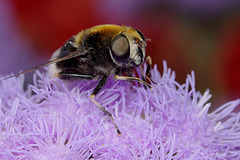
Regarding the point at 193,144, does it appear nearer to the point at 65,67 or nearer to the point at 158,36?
the point at 65,67

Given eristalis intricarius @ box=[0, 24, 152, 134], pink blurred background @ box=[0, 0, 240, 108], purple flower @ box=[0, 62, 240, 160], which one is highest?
pink blurred background @ box=[0, 0, 240, 108]

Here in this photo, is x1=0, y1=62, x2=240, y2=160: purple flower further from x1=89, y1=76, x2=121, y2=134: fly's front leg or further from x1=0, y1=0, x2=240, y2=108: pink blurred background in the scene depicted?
x1=0, y1=0, x2=240, y2=108: pink blurred background

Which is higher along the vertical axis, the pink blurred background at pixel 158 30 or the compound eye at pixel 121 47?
the pink blurred background at pixel 158 30

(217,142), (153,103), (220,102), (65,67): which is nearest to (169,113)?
(153,103)

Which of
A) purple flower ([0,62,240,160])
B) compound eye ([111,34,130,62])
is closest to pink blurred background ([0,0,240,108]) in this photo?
purple flower ([0,62,240,160])

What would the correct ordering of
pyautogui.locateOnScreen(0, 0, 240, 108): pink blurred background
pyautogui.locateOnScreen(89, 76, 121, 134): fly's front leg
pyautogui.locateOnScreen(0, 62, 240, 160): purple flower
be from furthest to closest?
1. pyautogui.locateOnScreen(0, 0, 240, 108): pink blurred background
2. pyautogui.locateOnScreen(89, 76, 121, 134): fly's front leg
3. pyautogui.locateOnScreen(0, 62, 240, 160): purple flower

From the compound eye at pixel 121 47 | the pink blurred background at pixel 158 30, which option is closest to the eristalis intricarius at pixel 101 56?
the compound eye at pixel 121 47

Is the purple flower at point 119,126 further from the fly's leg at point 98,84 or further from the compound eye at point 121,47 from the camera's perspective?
A: the compound eye at point 121,47
